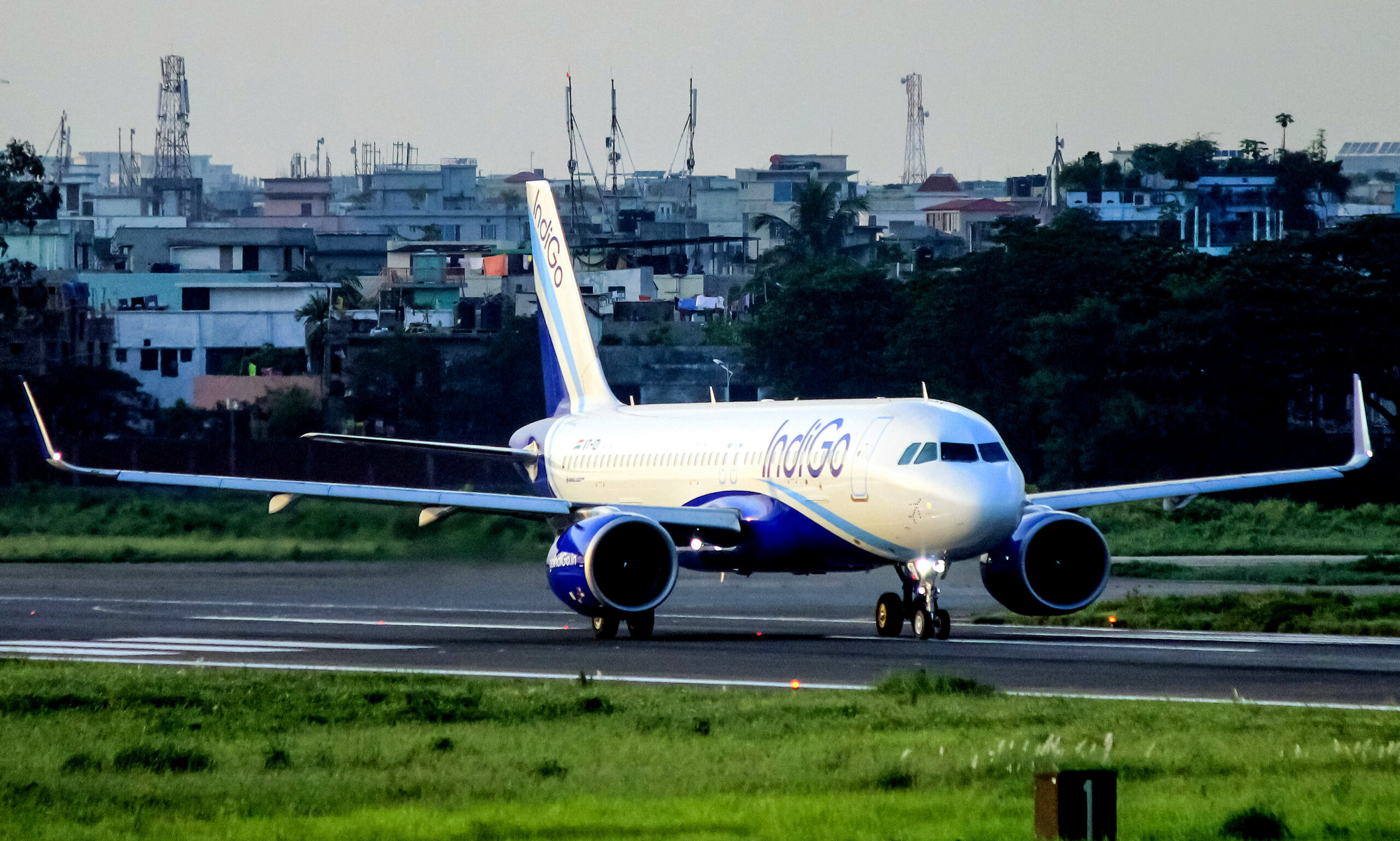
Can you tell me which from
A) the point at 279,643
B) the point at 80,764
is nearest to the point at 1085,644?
the point at 279,643

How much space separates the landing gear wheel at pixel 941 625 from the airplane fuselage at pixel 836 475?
79cm

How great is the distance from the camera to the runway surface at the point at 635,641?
2319 centimetres

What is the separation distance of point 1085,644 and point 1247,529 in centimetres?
3428

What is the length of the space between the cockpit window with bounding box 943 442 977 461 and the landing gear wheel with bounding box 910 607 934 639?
208 centimetres

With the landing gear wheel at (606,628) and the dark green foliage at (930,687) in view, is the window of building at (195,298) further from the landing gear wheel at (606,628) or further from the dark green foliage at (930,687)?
the dark green foliage at (930,687)

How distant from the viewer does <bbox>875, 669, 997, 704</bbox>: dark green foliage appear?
19984 mm

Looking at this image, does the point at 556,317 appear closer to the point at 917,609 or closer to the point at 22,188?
the point at 917,609

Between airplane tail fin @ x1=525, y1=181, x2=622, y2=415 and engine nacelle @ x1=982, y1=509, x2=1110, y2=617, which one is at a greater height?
airplane tail fin @ x1=525, y1=181, x2=622, y2=415

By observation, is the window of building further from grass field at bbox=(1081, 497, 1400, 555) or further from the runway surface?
the runway surface

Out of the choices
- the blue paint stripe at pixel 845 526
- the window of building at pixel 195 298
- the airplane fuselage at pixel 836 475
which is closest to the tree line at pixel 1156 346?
the window of building at pixel 195 298

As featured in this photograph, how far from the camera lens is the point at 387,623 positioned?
34281 mm

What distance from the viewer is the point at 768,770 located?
48.5 feet

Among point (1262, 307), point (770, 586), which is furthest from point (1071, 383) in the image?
point (770, 586)

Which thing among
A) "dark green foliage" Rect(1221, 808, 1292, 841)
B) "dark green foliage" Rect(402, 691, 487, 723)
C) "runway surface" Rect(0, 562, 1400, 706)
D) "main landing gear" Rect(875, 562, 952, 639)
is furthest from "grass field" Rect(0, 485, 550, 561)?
"dark green foliage" Rect(1221, 808, 1292, 841)
